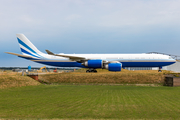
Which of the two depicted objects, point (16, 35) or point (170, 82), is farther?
point (16, 35)

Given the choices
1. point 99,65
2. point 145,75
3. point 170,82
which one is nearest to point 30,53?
point 99,65

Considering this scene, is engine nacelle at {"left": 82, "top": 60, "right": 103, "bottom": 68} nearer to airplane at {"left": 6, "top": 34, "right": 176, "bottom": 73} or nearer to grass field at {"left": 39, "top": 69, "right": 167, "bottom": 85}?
airplane at {"left": 6, "top": 34, "right": 176, "bottom": 73}

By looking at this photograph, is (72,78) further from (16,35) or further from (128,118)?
(128,118)

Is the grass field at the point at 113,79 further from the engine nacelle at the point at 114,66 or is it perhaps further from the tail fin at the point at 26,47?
the tail fin at the point at 26,47

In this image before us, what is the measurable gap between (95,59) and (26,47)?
846 inches

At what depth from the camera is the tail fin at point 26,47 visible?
53.2 metres

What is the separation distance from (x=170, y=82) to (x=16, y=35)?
42.6 m

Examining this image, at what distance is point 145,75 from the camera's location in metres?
41.0

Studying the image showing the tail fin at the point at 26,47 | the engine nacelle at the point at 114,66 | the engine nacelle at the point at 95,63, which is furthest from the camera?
the tail fin at the point at 26,47

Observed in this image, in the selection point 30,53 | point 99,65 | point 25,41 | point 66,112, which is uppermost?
point 25,41

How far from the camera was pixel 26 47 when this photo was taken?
53438 mm

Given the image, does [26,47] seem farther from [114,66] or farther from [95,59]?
[114,66]

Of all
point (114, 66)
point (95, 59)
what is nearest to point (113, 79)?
point (114, 66)

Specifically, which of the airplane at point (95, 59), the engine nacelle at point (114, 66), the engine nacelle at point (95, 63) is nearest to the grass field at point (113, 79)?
the engine nacelle at point (114, 66)
